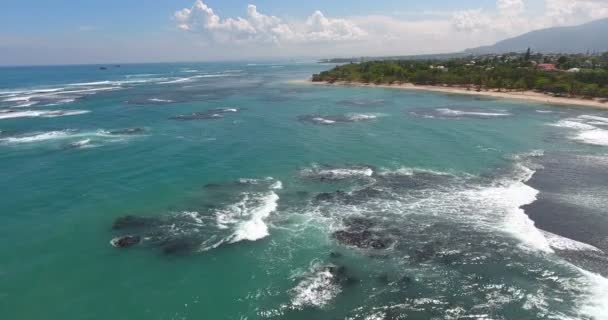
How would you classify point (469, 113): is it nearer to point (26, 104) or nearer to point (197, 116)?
point (197, 116)

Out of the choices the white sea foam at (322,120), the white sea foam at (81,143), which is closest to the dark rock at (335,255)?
the white sea foam at (81,143)

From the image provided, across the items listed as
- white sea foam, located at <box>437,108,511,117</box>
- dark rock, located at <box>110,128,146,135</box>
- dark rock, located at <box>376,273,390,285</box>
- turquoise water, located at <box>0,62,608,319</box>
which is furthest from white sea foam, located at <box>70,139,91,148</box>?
white sea foam, located at <box>437,108,511,117</box>

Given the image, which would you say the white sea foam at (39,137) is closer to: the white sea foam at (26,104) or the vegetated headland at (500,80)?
the white sea foam at (26,104)

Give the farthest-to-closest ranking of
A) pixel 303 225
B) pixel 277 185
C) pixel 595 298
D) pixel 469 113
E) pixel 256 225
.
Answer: pixel 469 113
pixel 277 185
pixel 256 225
pixel 303 225
pixel 595 298

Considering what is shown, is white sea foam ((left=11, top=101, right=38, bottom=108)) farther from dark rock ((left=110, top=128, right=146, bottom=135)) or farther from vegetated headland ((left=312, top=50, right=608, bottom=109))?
vegetated headland ((left=312, top=50, right=608, bottom=109))

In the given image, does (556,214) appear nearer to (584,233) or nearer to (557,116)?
(584,233)

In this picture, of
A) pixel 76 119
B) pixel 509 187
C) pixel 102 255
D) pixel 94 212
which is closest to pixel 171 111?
pixel 76 119

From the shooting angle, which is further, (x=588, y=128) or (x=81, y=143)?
(x=588, y=128)

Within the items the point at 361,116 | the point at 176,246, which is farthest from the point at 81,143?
the point at 361,116
